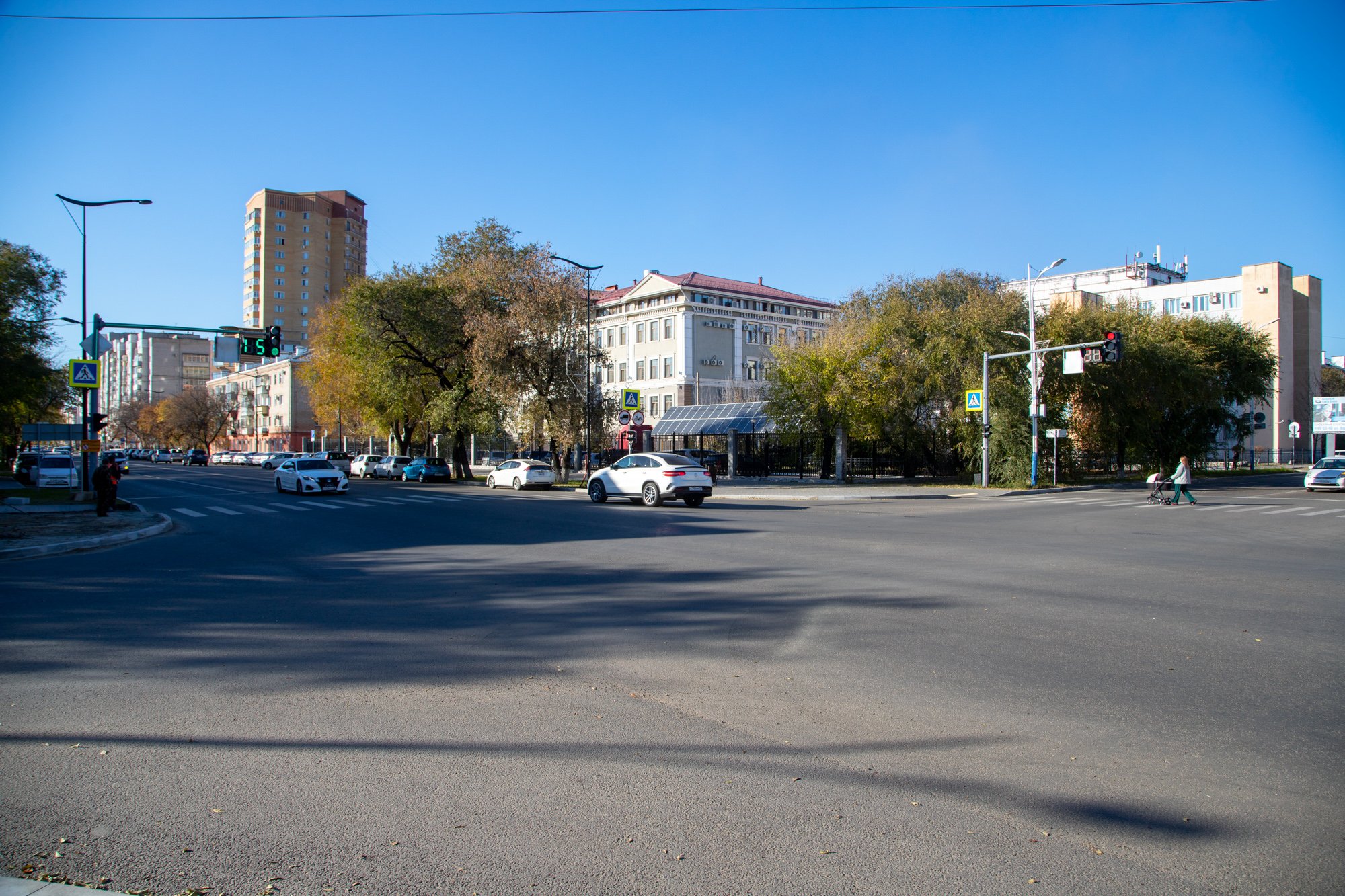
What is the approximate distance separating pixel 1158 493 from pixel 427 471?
36.8 m

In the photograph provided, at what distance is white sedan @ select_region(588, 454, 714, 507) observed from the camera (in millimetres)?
25578

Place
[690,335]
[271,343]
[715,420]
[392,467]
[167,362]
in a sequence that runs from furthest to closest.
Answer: [167,362] → [690,335] → [392,467] → [715,420] → [271,343]

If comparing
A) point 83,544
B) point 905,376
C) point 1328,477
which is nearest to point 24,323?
Answer: point 83,544

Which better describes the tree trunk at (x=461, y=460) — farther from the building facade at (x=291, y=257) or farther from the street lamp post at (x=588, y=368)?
the building facade at (x=291, y=257)

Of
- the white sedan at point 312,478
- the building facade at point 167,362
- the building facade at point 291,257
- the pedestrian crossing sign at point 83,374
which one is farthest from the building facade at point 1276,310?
the building facade at point 167,362

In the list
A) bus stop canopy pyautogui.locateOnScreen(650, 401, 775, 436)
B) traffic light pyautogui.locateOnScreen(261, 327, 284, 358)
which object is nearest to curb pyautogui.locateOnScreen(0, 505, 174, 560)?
traffic light pyautogui.locateOnScreen(261, 327, 284, 358)

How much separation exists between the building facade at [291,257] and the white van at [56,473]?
94591mm

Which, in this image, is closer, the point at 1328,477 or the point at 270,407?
the point at 1328,477

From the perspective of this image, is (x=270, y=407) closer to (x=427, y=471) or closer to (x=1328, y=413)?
(x=427, y=471)

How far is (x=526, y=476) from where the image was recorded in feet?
120

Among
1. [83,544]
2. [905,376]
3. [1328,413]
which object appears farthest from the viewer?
[1328,413]

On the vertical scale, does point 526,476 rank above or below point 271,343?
below

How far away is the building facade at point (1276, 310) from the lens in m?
78.8

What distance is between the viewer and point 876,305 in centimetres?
5462
